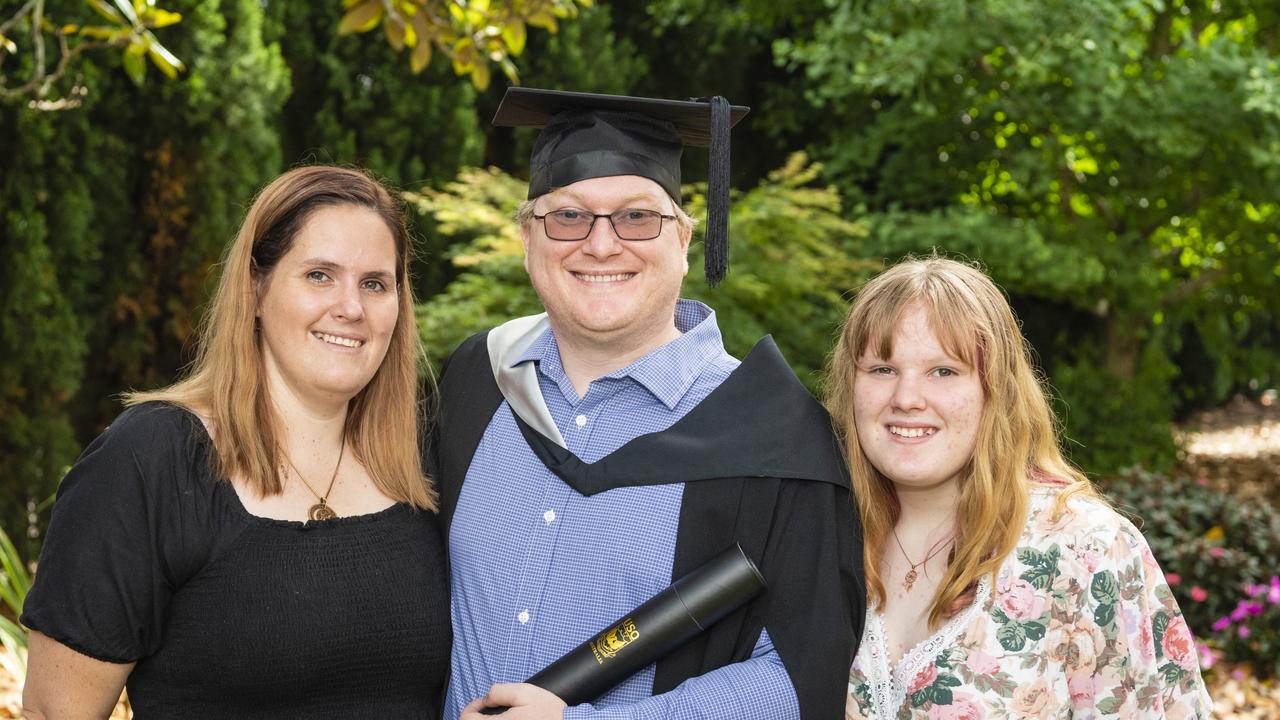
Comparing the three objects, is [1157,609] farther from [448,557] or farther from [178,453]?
[178,453]

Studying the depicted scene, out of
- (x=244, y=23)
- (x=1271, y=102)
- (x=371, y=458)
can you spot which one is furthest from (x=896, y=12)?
(x=371, y=458)

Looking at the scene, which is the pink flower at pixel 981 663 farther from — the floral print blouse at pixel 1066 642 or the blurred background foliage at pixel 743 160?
the blurred background foliage at pixel 743 160

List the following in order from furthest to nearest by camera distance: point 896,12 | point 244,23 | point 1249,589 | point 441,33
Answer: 1. point 896,12
2. point 244,23
3. point 1249,589
4. point 441,33

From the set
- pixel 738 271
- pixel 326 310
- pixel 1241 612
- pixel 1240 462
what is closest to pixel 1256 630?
pixel 1241 612

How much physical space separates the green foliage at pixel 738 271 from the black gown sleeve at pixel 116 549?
11.8 feet

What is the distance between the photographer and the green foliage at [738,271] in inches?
233

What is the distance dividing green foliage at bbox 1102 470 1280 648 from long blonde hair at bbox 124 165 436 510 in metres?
3.74

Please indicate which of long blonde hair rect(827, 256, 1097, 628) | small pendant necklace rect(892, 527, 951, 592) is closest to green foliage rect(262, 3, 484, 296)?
long blonde hair rect(827, 256, 1097, 628)

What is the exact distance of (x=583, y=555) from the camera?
2271 millimetres

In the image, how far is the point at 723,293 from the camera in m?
6.26

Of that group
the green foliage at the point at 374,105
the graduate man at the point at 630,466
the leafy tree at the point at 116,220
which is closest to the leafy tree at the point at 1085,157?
the green foliage at the point at 374,105

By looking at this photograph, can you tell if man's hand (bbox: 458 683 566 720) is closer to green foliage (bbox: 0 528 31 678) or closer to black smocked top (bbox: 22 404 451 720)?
black smocked top (bbox: 22 404 451 720)

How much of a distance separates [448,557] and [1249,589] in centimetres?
439

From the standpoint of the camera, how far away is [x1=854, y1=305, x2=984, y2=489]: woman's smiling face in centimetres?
221
